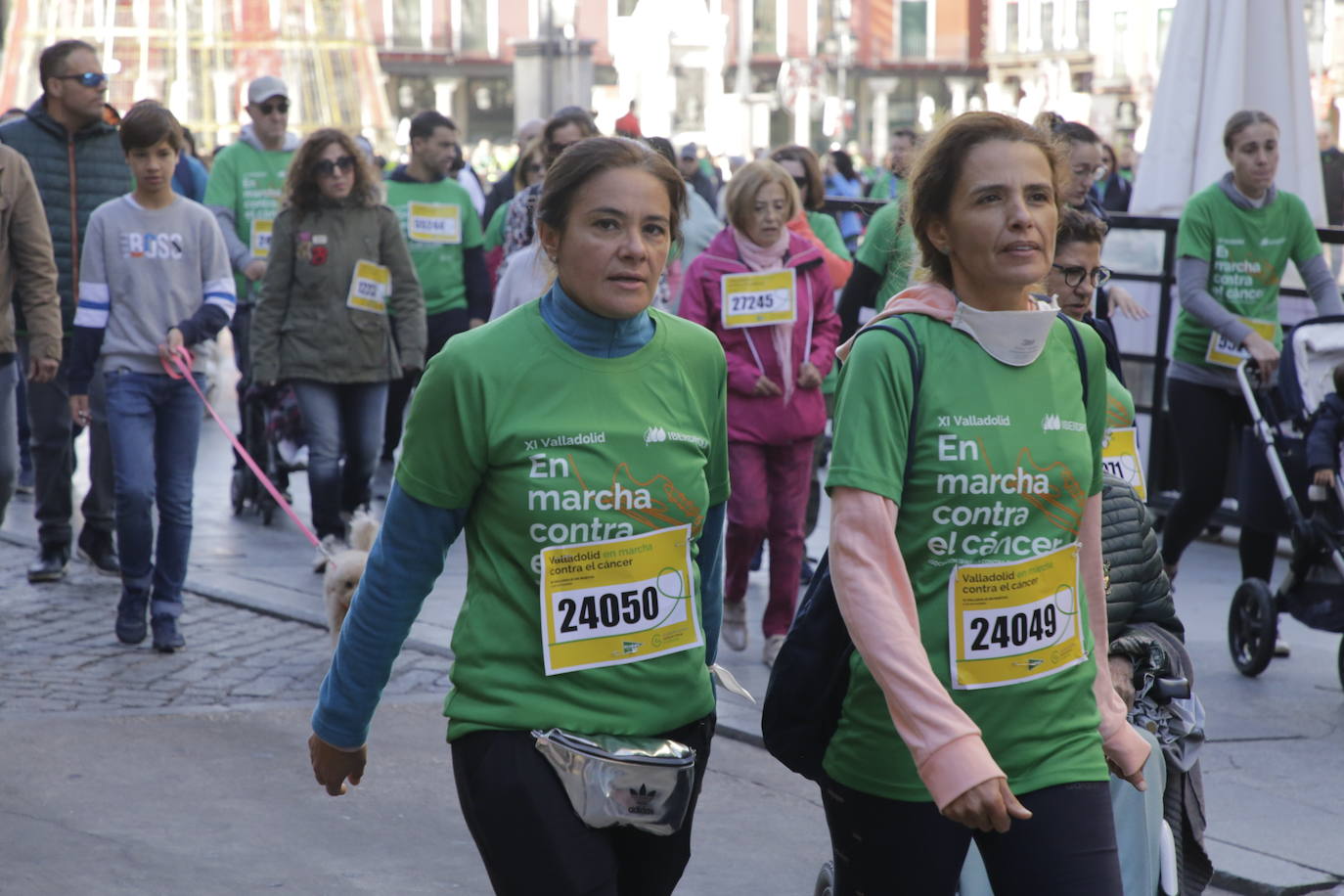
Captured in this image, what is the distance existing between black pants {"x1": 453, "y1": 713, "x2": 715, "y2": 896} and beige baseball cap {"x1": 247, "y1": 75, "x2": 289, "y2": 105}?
7694mm

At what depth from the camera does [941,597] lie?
2805 millimetres

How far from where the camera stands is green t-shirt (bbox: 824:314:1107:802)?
2.78 metres

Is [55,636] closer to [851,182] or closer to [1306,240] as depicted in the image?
[1306,240]

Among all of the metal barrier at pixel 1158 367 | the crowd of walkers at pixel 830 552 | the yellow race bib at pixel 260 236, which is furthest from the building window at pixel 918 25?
the crowd of walkers at pixel 830 552

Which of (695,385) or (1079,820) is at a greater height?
(695,385)

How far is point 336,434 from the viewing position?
27.7 feet

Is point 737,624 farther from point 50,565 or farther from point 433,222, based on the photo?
point 433,222

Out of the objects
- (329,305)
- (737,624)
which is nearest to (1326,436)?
(737,624)

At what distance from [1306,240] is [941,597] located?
5726 mm

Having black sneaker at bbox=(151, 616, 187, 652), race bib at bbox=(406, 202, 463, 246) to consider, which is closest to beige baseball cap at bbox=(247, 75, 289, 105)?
race bib at bbox=(406, 202, 463, 246)

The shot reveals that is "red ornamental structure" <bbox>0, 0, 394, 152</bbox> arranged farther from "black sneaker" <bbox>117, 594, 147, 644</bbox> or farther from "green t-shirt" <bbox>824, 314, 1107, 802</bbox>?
"green t-shirt" <bbox>824, 314, 1107, 802</bbox>

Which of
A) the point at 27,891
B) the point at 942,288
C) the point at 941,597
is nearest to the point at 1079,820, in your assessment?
the point at 941,597

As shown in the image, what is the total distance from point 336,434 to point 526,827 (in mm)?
5752

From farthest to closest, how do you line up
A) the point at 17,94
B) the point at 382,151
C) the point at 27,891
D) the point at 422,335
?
1. the point at 382,151
2. the point at 17,94
3. the point at 422,335
4. the point at 27,891
